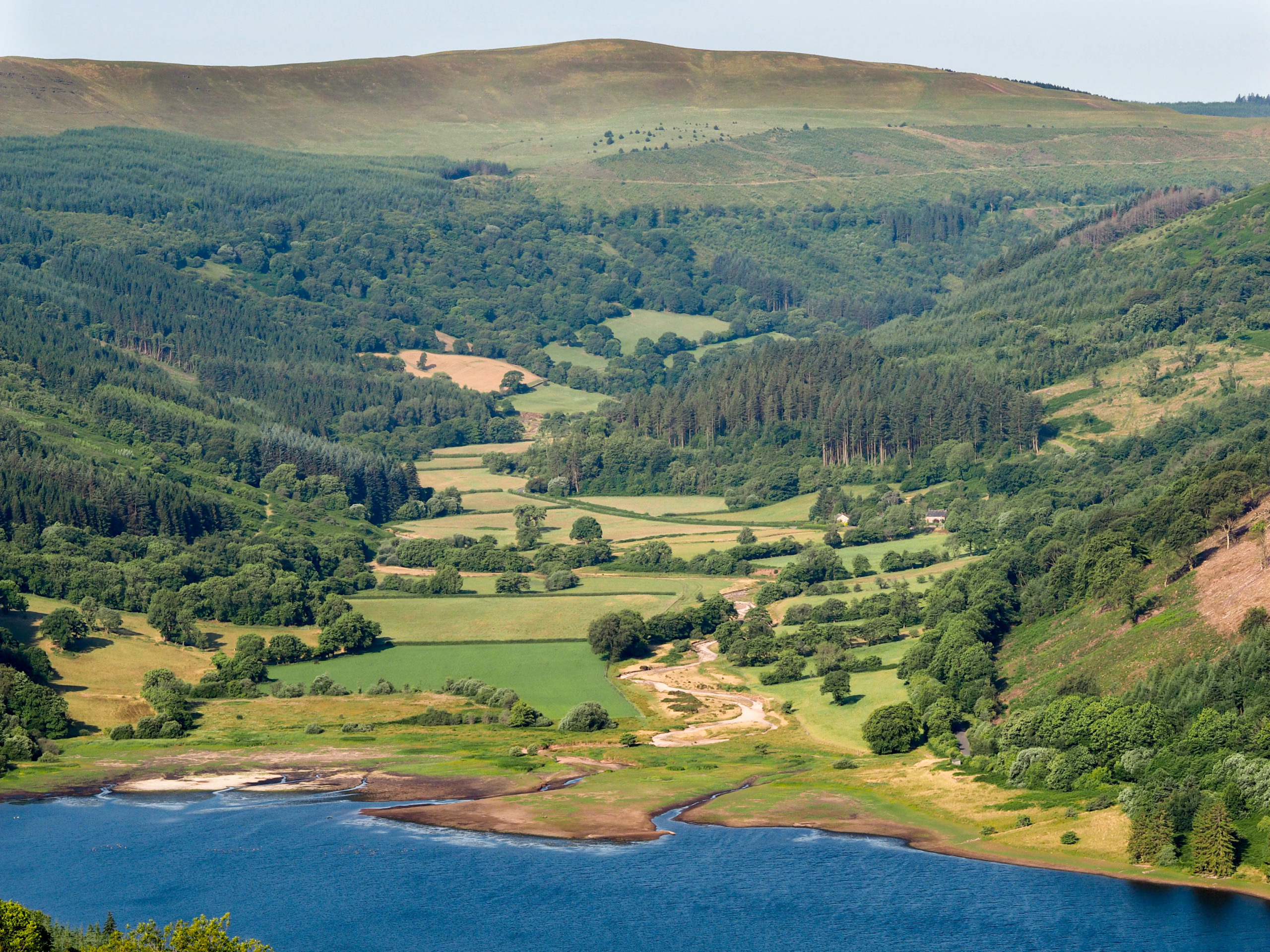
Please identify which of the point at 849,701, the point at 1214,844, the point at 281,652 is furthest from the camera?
the point at 281,652

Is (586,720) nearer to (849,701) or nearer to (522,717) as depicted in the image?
Result: (522,717)

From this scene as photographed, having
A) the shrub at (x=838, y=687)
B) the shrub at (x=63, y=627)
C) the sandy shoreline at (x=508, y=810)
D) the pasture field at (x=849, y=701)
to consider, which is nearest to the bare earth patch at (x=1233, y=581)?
the pasture field at (x=849, y=701)

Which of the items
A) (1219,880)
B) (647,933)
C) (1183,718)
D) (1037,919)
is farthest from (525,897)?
(1183,718)

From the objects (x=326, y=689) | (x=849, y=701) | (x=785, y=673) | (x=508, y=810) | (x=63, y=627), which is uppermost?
(x=63, y=627)

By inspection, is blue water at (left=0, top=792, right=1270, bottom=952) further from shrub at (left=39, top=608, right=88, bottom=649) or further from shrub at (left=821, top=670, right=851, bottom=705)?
shrub at (left=39, top=608, right=88, bottom=649)

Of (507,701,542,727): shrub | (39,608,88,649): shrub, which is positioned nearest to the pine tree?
(507,701,542,727): shrub

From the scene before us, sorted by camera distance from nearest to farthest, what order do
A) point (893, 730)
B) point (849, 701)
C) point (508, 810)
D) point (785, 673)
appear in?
point (508, 810), point (893, 730), point (849, 701), point (785, 673)

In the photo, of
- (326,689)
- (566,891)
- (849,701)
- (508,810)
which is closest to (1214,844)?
(566,891)
